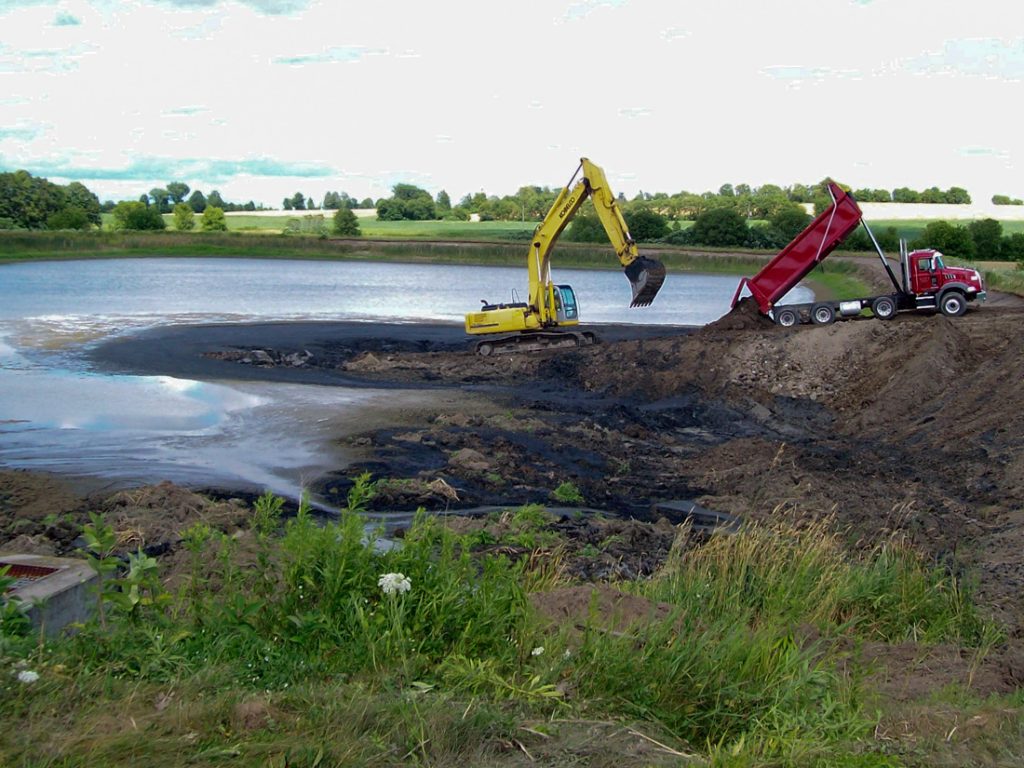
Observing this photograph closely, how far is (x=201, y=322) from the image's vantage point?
37.9 meters

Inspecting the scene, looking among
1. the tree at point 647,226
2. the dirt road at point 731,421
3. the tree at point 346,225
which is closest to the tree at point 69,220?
the tree at point 346,225

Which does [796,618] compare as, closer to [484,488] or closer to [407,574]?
[407,574]

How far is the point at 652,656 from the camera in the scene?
5.96 metres

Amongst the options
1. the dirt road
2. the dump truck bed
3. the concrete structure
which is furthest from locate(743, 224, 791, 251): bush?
the concrete structure

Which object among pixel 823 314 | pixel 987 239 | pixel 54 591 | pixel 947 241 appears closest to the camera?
pixel 54 591

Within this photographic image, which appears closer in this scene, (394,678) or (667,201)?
(394,678)

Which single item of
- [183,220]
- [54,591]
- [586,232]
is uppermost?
[183,220]

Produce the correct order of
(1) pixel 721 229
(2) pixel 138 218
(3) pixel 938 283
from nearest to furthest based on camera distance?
(3) pixel 938 283 → (1) pixel 721 229 → (2) pixel 138 218

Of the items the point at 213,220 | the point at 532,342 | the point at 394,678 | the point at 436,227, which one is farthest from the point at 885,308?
the point at 213,220

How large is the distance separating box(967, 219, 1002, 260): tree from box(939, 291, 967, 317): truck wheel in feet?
144

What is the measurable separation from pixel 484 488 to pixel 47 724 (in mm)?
10414

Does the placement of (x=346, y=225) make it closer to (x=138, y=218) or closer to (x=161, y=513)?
(x=138, y=218)

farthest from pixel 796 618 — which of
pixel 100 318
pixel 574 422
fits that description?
pixel 100 318

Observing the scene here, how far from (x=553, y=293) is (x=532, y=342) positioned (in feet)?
5.09
